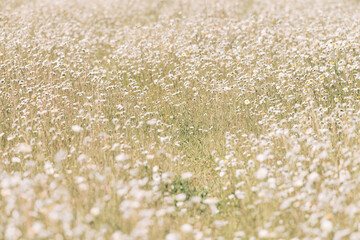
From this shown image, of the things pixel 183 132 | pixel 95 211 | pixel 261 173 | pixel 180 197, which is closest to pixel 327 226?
pixel 261 173

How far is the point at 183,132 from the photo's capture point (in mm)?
6070

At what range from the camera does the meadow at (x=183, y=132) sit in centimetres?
345

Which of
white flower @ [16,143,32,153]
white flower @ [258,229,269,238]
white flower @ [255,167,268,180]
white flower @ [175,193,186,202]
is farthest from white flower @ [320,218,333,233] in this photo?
white flower @ [16,143,32,153]

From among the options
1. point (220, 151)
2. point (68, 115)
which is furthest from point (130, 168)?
point (68, 115)

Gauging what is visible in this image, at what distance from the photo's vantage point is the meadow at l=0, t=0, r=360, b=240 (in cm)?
345

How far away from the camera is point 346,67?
662 cm

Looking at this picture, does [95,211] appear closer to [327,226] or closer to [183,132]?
[327,226]

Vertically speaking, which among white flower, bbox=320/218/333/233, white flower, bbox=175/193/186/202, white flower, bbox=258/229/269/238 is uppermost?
white flower, bbox=320/218/333/233

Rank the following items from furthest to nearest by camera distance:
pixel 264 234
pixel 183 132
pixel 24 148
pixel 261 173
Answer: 1. pixel 183 132
2. pixel 24 148
3. pixel 261 173
4. pixel 264 234

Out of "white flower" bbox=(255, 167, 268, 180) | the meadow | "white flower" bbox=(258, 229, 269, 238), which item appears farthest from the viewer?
"white flower" bbox=(255, 167, 268, 180)

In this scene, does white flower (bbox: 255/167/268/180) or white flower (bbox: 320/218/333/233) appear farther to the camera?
white flower (bbox: 255/167/268/180)

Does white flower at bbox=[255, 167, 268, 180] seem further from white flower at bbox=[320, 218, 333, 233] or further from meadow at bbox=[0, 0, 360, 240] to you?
white flower at bbox=[320, 218, 333, 233]

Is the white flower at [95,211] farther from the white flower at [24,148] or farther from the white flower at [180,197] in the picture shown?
the white flower at [24,148]

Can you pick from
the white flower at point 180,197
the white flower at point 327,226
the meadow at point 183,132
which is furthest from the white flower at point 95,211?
the white flower at point 327,226
